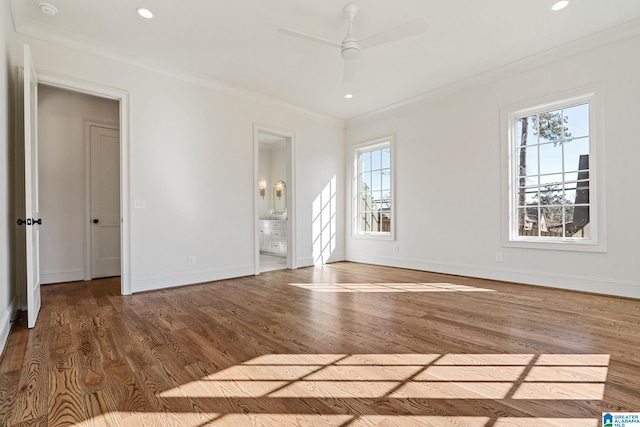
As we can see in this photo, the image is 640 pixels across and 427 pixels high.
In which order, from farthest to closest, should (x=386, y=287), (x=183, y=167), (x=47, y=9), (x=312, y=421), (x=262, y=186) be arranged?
(x=262, y=186) → (x=183, y=167) → (x=386, y=287) → (x=47, y=9) → (x=312, y=421)

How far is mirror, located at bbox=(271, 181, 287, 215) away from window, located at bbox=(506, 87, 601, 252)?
525 centimetres

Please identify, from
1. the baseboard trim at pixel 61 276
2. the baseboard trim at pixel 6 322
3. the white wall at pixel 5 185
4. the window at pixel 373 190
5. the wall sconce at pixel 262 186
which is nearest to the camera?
the baseboard trim at pixel 6 322

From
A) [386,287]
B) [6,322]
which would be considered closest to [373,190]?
[386,287]

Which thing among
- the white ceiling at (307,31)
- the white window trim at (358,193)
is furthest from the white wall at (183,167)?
the white window trim at (358,193)

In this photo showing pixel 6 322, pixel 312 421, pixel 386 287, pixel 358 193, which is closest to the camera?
pixel 312 421

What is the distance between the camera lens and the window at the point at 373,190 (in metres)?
5.70

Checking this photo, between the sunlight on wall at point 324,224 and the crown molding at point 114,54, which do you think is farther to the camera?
the sunlight on wall at point 324,224

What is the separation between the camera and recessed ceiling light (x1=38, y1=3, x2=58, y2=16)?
2.79m

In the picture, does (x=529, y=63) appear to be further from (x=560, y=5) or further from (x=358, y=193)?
(x=358, y=193)

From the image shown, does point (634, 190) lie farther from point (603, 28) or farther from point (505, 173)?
point (603, 28)

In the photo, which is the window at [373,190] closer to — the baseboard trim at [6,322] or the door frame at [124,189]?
the door frame at [124,189]

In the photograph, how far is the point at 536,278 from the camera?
12.9 ft

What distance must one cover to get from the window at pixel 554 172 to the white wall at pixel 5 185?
5176 millimetres

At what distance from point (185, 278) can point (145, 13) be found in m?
2.95
